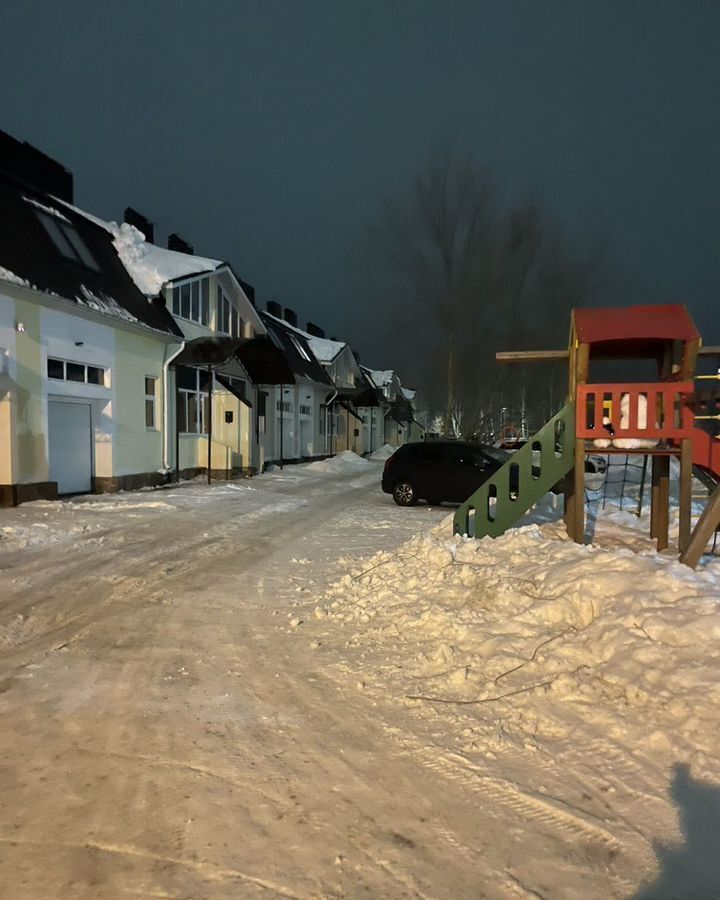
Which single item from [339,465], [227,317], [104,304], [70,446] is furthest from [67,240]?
[339,465]

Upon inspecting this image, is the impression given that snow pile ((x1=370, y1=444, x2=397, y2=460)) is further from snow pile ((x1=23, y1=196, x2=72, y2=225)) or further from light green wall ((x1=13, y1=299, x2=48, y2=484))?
light green wall ((x1=13, y1=299, x2=48, y2=484))

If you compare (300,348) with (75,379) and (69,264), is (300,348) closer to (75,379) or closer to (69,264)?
(69,264)

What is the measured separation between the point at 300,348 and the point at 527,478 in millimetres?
24491

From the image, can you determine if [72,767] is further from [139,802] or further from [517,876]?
[517,876]

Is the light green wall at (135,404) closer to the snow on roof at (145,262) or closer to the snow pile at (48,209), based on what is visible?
the snow on roof at (145,262)

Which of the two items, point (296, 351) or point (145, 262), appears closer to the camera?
point (145, 262)

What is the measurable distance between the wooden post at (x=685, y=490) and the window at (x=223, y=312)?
17372mm

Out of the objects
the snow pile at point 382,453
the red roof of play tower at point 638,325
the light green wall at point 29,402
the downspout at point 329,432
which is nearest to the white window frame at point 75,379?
the light green wall at point 29,402

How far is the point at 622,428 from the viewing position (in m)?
7.14

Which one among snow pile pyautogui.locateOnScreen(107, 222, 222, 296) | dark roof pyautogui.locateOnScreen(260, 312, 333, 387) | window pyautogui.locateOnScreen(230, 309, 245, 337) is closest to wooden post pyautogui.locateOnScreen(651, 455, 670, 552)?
snow pile pyautogui.locateOnScreen(107, 222, 222, 296)

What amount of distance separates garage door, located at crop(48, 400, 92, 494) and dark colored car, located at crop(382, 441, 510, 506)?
300 inches

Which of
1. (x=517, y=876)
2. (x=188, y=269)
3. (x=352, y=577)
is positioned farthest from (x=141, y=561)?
(x=188, y=269)

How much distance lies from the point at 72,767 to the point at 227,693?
1.09 metres

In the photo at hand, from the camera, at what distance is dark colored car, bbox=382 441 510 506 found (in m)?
13.8
